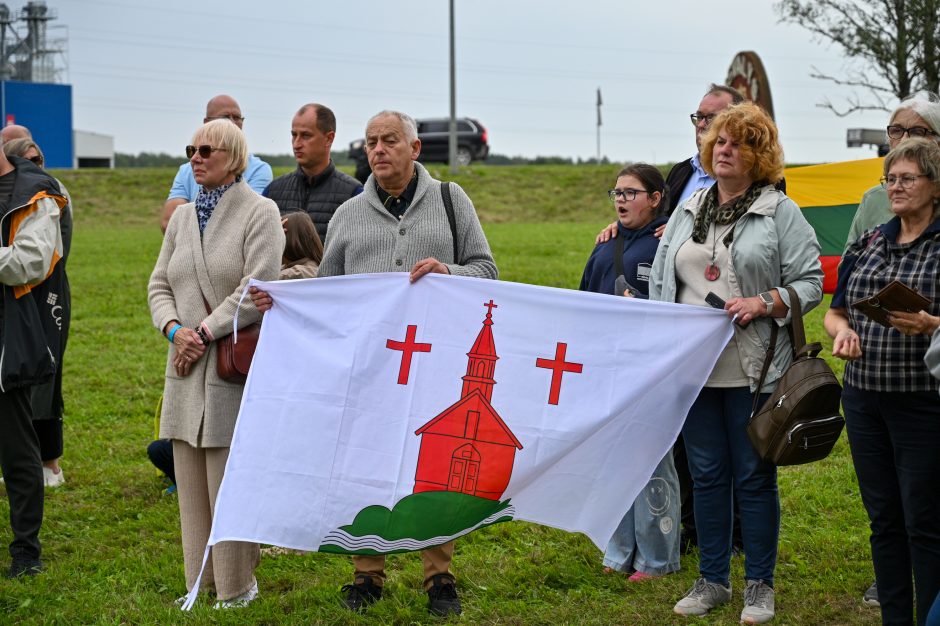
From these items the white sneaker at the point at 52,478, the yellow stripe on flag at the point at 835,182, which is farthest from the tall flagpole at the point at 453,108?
the white sneaker at the point at 52,478

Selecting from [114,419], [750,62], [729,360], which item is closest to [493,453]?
[729,360]

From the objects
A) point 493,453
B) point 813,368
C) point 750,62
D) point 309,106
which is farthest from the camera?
point 750,62

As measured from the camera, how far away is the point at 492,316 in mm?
4934

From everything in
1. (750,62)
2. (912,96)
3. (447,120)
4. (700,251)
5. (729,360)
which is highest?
(447,120)

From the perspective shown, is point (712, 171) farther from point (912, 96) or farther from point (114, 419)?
point (114, 419)

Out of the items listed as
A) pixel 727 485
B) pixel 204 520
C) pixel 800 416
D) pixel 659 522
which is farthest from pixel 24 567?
pixel 800 416

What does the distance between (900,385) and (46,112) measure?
47.4 metres

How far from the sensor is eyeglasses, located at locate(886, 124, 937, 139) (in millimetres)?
4801

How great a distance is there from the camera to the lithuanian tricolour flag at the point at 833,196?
36.7ft

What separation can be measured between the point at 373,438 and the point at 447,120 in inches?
1442

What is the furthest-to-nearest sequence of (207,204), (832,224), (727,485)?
Answer: (832,224) → (207,204) → (727,485)

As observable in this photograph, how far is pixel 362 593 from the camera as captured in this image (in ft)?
17.1

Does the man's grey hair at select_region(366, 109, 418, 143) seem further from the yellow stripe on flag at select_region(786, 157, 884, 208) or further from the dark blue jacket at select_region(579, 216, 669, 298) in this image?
the yellow stripe on flag at select_region(786, 157, 884, 208)

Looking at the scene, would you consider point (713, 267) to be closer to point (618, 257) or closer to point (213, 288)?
point (618, 257)
